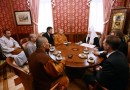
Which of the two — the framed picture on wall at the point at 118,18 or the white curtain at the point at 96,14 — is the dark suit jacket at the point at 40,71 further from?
the white curtain at the point at 96,14

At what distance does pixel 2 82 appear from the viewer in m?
2.87

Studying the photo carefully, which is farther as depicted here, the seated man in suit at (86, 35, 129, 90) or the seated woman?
the seated woman

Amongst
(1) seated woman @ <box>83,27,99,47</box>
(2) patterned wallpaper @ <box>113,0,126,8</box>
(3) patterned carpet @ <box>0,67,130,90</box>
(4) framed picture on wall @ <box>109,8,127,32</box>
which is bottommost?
(3) patterned carpet @ <box>0,67,130,90</box>

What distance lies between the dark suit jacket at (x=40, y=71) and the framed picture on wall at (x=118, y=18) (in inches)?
116

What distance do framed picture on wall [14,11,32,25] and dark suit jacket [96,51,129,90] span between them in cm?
382

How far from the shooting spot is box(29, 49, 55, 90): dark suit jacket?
64.3 inches

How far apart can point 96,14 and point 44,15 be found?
210 centimetres

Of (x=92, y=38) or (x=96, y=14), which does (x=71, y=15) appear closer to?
(x=96, y=14)

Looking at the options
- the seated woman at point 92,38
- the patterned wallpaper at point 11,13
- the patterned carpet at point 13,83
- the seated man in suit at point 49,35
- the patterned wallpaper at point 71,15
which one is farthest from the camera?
the patterned wallpaper at point 71,15

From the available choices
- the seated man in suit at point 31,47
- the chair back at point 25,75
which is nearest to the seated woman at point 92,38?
the seated man in suit at point 31,47

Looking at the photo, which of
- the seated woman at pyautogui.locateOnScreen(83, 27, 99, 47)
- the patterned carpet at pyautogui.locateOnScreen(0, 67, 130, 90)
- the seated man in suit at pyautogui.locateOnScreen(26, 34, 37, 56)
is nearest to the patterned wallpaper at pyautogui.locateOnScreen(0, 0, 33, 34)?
the patterned carpet at pyautogui.locateOnScreen(0, 67, 130, 90)

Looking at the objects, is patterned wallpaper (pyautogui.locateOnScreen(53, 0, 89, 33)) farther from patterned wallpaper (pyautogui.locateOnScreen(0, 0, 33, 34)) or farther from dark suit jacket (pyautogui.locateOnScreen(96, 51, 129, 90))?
dark suit jacket (pyautogui.locateOnScreen(96, 51, 129, 90))

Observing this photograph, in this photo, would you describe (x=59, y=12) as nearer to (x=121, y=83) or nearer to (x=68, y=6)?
(x=68, y=6)

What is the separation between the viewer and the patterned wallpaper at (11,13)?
426 centimetres
